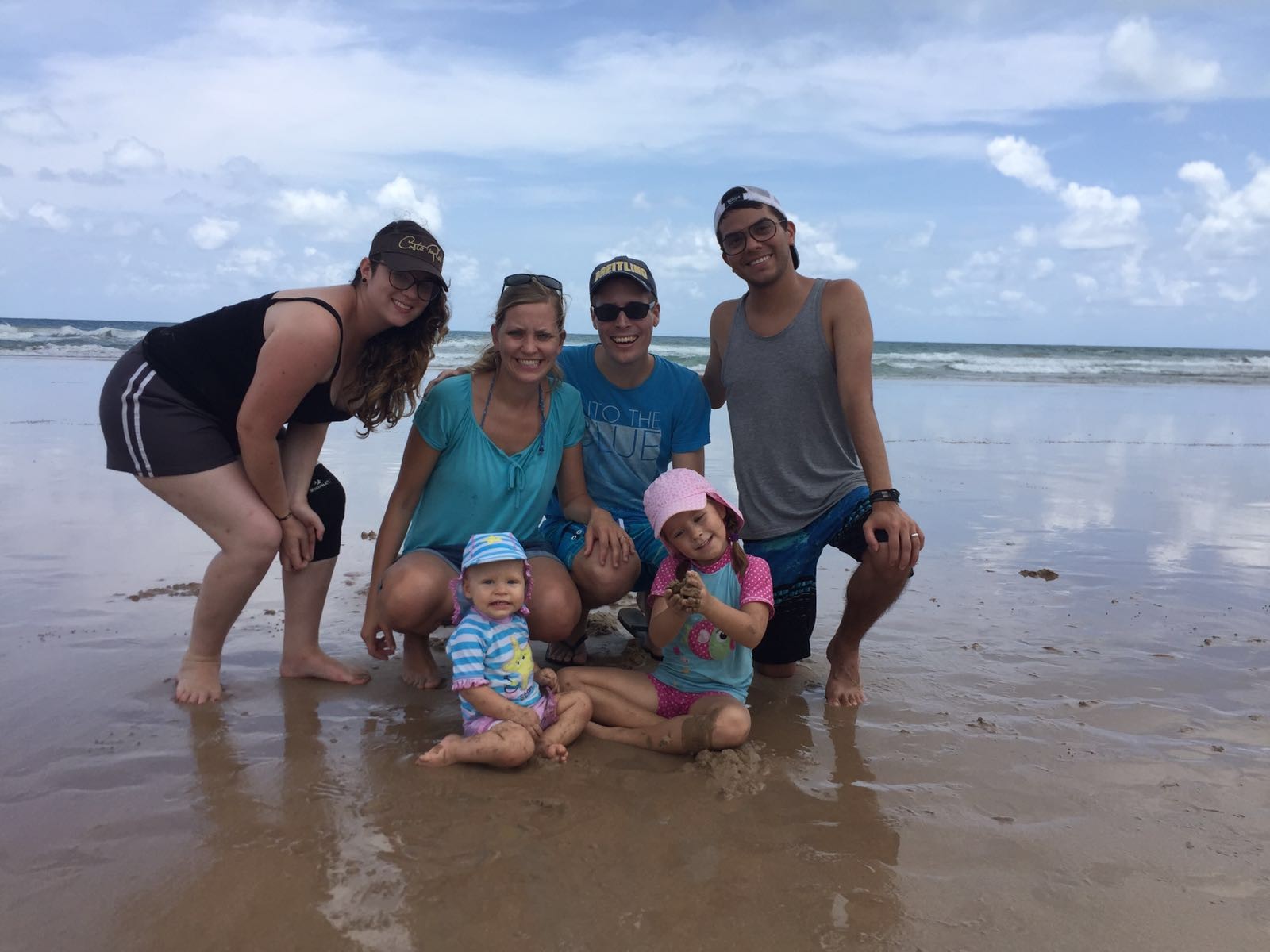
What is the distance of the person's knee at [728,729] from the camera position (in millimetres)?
3088

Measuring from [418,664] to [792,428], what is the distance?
6.27 feet

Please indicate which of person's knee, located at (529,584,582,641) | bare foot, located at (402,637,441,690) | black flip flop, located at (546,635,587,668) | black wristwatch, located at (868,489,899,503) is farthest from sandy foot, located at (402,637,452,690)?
black wristwatch, located at (868,489,899,503)

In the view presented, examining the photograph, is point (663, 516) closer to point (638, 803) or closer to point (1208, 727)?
point (638, 803)

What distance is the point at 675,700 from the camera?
3.35 metres

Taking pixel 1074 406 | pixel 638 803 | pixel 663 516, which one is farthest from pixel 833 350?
pixel 1074 406

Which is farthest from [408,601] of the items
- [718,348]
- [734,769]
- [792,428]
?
[718,348]

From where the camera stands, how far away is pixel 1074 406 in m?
17.4

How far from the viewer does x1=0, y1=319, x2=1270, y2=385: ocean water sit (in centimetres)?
2645

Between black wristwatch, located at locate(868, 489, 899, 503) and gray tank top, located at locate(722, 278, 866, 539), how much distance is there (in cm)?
32

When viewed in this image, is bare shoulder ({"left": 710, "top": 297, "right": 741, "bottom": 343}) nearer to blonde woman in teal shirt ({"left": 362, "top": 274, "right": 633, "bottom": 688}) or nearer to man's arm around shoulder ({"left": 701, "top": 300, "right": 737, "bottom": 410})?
man's arm around shoulder ({"left": 701, "top": 300, "right": 737, "bottom": 410})

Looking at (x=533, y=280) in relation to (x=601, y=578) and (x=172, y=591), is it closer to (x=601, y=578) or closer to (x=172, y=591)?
(x=601, y=578)

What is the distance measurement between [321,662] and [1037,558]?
14.3 feet

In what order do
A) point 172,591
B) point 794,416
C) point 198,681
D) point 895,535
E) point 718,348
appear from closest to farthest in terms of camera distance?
1. point 198,681
2. point 895,535
3. point 794,416
4. point 718,348
5. point 172,591

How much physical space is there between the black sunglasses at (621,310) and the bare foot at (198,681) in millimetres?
2091
